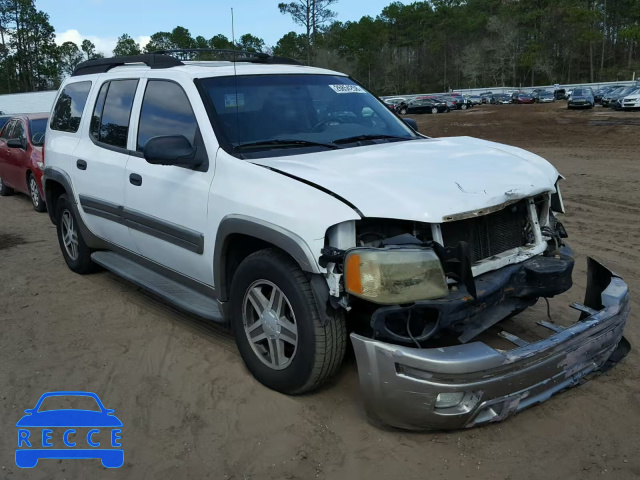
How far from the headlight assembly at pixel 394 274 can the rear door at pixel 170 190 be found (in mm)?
1260

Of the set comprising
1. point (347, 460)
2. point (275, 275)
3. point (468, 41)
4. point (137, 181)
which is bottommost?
point (347, 460)

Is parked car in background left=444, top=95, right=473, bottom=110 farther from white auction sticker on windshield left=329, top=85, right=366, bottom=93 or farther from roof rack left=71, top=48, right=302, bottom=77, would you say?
white auction sticker on windshield left=329, top=85, right=366, bottom=93

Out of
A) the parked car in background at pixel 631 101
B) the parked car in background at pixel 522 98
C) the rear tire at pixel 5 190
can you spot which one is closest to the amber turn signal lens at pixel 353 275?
the rear tire at pixel 5 190

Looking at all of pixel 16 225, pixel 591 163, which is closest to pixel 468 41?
pixel 591 163

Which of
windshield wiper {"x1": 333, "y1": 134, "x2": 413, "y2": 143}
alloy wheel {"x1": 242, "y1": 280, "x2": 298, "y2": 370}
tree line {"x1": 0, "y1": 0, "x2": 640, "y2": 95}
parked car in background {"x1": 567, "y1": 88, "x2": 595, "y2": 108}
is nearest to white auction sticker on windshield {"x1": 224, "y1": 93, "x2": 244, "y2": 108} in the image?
windshield wiper {"x1": 333, "y1": 134, "x2": 413, "y2": 143}

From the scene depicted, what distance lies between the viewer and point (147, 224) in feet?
15.0

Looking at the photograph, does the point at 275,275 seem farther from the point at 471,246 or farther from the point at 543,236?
the point at 543,236

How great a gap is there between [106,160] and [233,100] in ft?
4.81

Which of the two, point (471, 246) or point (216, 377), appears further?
point (216, 377)

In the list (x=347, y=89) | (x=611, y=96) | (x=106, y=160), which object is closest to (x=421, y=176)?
(x=347, y=89)

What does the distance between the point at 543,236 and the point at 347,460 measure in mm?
1854

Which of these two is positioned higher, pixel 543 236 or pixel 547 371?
pixel 543 236

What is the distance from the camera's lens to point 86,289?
5.98 meters

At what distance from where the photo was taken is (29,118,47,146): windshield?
10.3 meters
